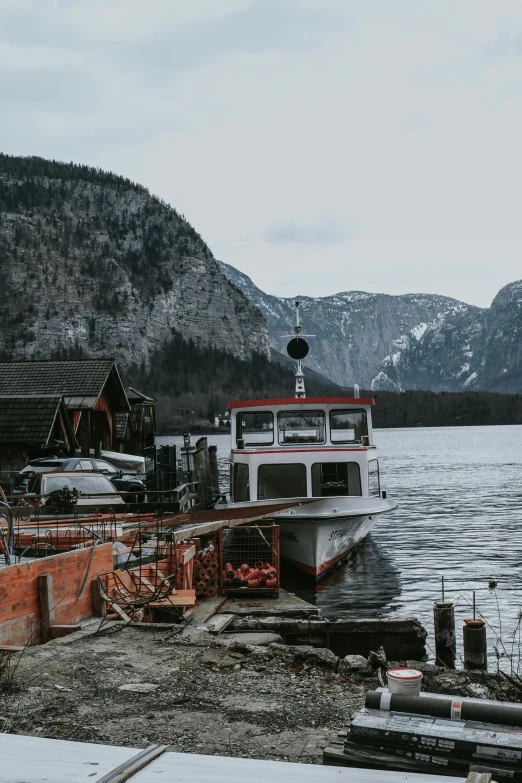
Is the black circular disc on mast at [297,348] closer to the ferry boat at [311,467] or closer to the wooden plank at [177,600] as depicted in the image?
the ferry boat at [311,467]

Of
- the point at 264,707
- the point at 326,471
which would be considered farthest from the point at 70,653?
the point at 326,471

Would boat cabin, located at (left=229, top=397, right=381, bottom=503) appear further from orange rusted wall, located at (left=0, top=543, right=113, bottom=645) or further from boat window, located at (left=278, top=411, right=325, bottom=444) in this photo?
orange rusted wall, located at (left=0, top=543, right=113, bottom=645)

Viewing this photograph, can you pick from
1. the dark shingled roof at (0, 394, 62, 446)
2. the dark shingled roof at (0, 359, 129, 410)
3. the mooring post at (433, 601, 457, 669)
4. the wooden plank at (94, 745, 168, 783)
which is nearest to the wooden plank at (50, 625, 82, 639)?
the wooden plank at (94, 745, 168, 783)

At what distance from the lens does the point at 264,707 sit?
8.42 m

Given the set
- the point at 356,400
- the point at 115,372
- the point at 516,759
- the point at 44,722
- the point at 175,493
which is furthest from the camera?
the point at 115,372

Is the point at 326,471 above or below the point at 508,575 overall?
above

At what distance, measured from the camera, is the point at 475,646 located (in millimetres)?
13969

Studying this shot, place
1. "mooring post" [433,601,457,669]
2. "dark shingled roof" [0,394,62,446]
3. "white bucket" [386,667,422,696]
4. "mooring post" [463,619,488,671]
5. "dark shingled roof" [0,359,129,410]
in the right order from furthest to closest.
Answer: "dark shingled roof" [0,359,129,410] < "dark shingled roof" [0,394,62,446] < "mooring post" [433,601,457,669] < "mooring post" [463,619,488,671] < "white bucket" [386,667,422,696]

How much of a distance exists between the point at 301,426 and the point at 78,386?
2247 cm

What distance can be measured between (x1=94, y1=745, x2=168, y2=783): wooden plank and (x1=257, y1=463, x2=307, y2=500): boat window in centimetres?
1907

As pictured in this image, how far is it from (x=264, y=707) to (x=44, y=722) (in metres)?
2.19

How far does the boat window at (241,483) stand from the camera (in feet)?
79.0

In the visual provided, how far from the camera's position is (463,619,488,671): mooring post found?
13859mm

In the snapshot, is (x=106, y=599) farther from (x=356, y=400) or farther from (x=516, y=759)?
(x=356, y=400)
